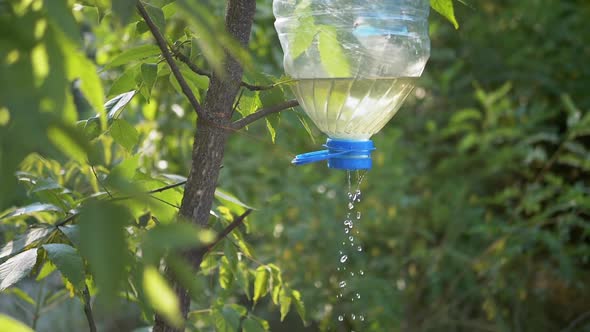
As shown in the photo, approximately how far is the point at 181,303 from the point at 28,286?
1.23 m

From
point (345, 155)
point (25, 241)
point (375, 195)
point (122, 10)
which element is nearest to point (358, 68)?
point (345, 155)

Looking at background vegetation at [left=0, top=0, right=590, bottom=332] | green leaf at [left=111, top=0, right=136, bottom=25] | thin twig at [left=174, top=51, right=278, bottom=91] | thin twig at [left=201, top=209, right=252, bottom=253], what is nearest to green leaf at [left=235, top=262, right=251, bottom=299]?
background vegetation at [left=0, top=0, right=590, bottom=332]

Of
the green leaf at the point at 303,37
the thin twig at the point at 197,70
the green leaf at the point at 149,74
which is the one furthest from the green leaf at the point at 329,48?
the green leaf at the point at 149,74

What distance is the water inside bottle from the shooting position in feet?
3.28

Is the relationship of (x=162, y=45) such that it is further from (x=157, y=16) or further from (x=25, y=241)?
(x=25, y=241)

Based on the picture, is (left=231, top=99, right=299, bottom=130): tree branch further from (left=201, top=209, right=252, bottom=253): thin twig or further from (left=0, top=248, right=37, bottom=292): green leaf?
(left=0, top=248, right=37, bottom=292): green leaf

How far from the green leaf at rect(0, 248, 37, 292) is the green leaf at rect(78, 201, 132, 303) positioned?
20.0 inches

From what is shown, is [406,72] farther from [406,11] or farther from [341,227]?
[341,227]

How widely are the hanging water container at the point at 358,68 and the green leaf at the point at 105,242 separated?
60 cm

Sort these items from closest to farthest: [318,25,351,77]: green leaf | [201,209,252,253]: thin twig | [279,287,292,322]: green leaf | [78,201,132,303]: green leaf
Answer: [78,201,132,303]: green leaf < [318,25,351,77]: green leaf < [201,209,252,253]: thin twig < [279,287,292,322]: green leaf

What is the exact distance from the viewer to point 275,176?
261cm

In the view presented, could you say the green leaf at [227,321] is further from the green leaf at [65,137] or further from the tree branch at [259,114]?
the green leaf at [65,137]

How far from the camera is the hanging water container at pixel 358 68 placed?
99 centimetres

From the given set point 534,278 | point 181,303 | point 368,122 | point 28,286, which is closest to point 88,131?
point 181,303
